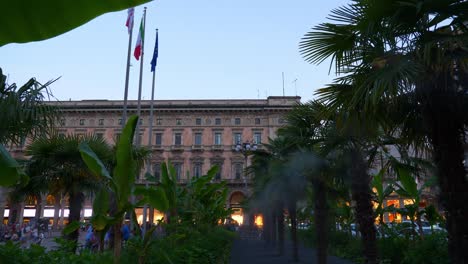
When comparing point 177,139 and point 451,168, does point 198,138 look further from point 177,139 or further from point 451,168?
point 451,168

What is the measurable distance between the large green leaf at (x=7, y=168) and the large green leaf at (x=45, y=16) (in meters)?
1.12

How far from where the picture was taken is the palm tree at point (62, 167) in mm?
9703

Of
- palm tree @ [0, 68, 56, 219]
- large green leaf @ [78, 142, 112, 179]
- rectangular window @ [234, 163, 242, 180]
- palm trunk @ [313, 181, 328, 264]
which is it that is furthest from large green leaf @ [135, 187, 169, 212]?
rectangular window @ [234, 163, 242, 180]

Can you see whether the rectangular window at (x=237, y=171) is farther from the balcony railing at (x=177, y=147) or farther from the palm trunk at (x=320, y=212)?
the palm trunk at (x=320, y=212)

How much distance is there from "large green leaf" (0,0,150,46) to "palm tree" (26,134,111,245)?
29.4 feet

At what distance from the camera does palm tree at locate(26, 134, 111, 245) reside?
9.70 meters

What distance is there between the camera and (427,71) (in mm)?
5199

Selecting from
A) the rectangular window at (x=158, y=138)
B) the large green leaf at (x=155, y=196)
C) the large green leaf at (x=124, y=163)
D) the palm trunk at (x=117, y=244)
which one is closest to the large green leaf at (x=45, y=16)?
the large green leaf at (x=124, y=163)

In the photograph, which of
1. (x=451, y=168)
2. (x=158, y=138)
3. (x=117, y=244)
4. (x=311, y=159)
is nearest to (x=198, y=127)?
(x=158, y=138)

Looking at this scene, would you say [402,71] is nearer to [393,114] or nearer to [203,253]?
[393,114]

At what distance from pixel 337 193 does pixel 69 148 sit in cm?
945

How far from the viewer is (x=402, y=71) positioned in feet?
16.5

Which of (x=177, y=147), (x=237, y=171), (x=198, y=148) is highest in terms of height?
(x=177, y=147)

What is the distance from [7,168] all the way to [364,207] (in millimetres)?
7899
